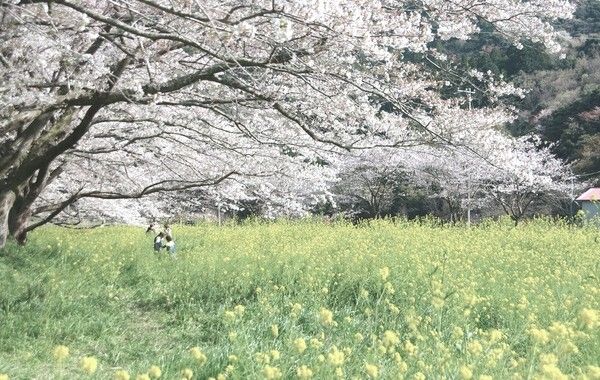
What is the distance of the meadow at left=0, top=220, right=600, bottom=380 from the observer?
335 centimetres

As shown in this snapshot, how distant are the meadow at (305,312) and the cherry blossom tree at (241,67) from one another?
1.29 meters

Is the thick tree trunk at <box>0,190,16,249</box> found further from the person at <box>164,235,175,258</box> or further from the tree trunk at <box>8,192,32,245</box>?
A: the person at <box>164,235,175,258</box>

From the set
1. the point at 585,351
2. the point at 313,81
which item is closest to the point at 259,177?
the point at 313,81

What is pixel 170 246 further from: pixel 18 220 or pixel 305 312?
pixel 305 312

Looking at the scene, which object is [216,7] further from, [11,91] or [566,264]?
[566,264]

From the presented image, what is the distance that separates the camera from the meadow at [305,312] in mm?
3352

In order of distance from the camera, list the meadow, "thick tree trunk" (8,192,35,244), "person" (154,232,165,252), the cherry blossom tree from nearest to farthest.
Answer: the meadow → the cherry blossom tree → "thick tree trunk" (8,192,35,244) → "person" (154,232,165,252)

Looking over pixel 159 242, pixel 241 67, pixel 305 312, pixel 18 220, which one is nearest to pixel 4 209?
pixel 18 220

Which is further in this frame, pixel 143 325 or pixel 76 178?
pixel 76 178

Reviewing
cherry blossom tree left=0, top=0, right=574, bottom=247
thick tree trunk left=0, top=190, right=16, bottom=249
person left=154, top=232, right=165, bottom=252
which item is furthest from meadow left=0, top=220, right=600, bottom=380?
cherry blossom tree left=0, top=0, right=574, bottom=247

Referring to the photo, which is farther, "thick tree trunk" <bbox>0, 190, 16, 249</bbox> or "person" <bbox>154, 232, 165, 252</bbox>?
"person" <bbox>154, 232, 165, 252</bbox>

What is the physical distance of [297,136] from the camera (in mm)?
7805

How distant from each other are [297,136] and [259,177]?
1149mm

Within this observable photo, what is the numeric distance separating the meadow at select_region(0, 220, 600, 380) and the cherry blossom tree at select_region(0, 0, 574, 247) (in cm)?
129
